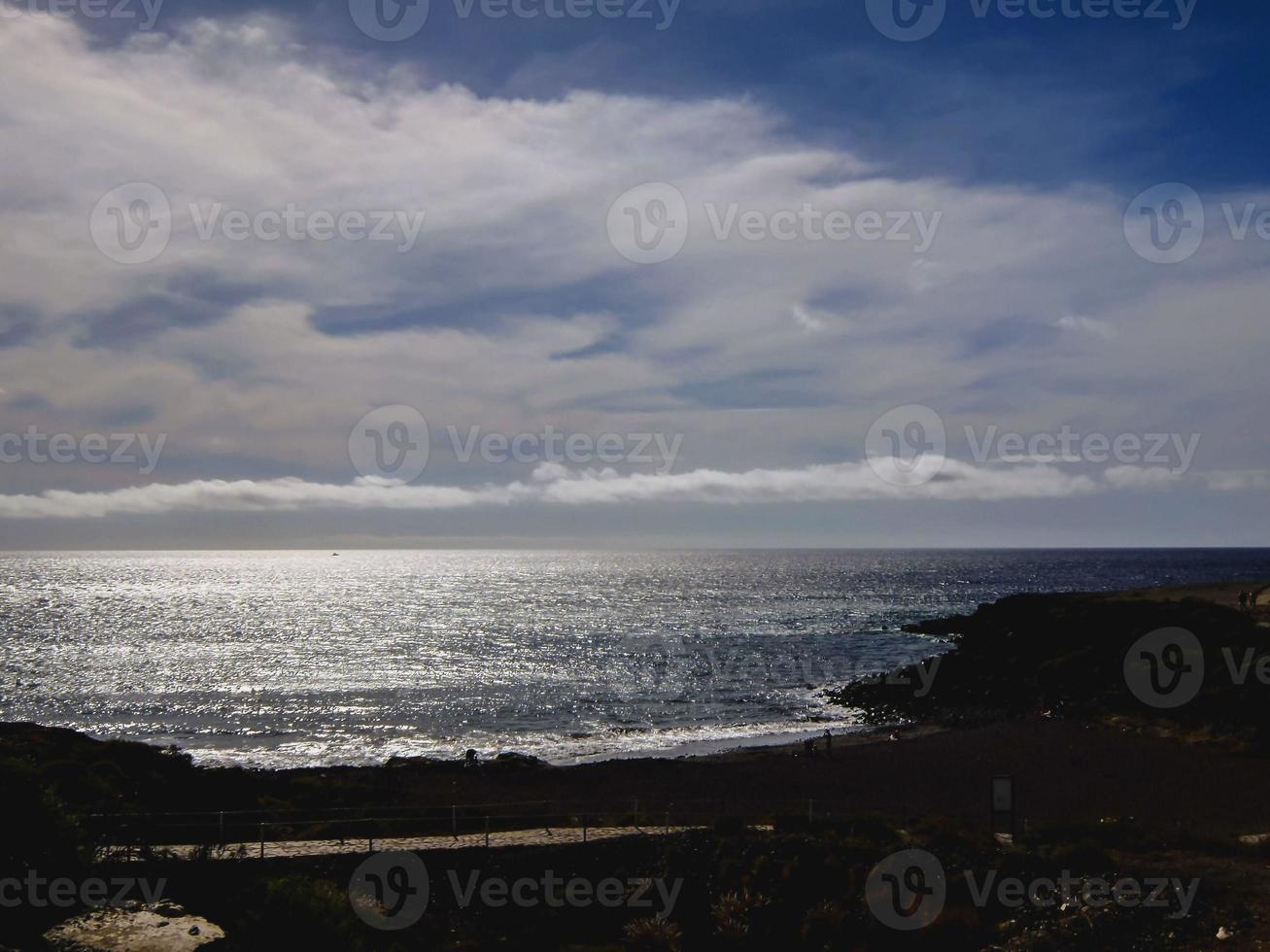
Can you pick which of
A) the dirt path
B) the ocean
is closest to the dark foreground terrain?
the dirt path

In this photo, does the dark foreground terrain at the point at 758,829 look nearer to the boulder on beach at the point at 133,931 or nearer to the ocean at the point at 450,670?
the boulder on beach at the point at 133,931

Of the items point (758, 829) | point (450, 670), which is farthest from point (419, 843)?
point (450, 670)

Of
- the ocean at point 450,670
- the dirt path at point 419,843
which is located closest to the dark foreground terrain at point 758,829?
the dirt path at point 419,843

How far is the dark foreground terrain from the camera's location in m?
14.6

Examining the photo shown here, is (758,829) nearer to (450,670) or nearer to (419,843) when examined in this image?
(419,843)

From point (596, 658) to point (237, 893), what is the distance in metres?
59.0

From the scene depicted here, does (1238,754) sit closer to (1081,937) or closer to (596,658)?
(1081,937)

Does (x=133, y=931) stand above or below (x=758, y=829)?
above

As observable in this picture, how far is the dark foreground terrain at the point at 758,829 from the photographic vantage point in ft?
48.1

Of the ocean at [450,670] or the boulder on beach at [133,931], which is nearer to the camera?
the boulder on beach at [133,931]

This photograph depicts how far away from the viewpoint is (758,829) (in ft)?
66.9

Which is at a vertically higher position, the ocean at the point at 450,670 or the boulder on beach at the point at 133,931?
the boulder on beach at the point at 133,931

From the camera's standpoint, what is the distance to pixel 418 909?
1622 centimetres

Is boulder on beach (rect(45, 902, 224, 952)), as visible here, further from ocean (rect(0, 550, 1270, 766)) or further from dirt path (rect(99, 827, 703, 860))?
ocean (rect(0, 550, 1270, 766))
